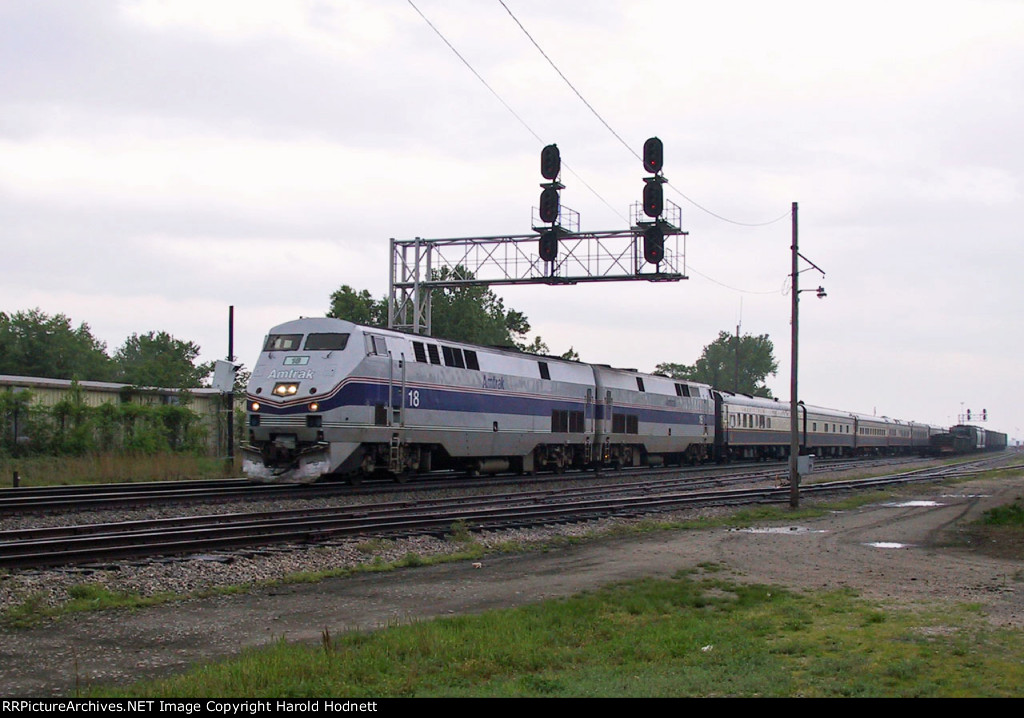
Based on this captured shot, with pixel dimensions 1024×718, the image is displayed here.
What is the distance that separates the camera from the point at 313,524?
16.3 m

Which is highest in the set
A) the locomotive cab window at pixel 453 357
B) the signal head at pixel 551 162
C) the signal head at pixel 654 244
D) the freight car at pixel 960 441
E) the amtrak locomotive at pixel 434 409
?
the signal head at pixel 551 162

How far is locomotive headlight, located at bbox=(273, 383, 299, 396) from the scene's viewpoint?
77.9 feet


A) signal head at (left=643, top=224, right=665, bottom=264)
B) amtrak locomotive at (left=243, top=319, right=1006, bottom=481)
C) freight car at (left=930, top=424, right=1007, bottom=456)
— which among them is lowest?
freight car at (left=930, top=424, right=1007, bottom=456)

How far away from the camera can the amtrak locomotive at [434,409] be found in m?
23.5

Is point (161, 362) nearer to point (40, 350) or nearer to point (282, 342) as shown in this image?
point (40, 350)

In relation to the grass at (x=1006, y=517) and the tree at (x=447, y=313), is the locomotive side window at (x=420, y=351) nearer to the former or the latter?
the grass at (x=1006, y=517)

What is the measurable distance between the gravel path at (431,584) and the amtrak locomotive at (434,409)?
7.78 metres

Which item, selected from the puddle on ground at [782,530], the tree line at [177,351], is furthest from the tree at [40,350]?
the puddle on ground at [782,530]

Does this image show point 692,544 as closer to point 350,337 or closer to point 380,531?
point 380,531

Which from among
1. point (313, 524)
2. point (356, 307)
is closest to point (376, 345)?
point (313, 524)

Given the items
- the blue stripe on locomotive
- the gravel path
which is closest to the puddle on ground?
the gravel path

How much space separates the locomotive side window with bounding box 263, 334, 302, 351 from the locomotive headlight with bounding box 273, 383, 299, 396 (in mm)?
1205

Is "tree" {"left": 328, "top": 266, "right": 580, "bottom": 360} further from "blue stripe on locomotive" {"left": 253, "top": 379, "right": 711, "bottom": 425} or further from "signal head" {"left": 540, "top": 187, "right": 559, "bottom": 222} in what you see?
"signal head" {"left": 540, "top": 187, "right": 559, "bottom": 222}

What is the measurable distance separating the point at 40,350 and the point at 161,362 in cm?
1544
